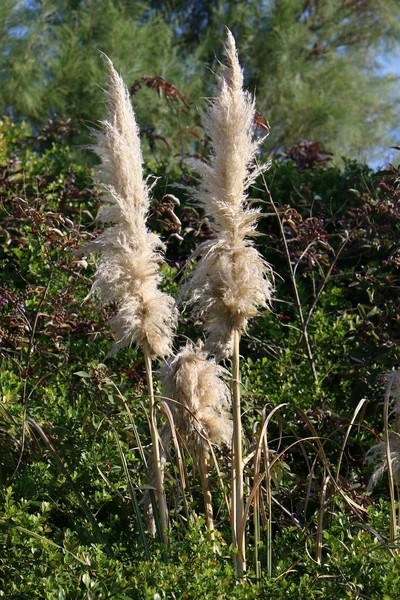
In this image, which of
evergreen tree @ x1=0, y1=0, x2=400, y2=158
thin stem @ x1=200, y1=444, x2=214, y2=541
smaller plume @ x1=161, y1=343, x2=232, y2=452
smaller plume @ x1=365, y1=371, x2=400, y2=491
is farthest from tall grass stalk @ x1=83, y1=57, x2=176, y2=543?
evergreen tree @ x1=0, y1=0, x2=400, y2=158

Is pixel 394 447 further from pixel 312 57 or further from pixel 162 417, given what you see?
pixel 312 57

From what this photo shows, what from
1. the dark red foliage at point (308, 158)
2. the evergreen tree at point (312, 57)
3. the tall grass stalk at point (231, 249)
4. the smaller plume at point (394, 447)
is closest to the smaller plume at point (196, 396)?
the tall grass stalk at point (231, 249)

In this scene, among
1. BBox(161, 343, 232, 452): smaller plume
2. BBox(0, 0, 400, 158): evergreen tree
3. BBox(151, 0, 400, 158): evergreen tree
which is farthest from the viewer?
BBox(151, 0, 400, 158): evergreen tree

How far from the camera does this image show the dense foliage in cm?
277

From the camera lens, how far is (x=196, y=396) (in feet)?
10.3

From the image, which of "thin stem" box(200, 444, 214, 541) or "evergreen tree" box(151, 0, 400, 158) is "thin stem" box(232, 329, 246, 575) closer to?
"thin stem" box(200, 444, 214, 541)

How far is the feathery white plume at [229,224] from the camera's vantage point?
2.85 m

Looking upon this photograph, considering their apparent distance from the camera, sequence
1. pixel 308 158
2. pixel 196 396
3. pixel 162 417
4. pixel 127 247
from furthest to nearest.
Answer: pixel 308 158
pixel 162 417
pixel 196 396
pixel 127 247

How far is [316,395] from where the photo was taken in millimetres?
4547

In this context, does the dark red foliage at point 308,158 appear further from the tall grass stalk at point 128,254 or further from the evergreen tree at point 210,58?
the tall grass stalk at point 128,254

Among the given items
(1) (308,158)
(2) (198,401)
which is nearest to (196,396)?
(2) (198,401)

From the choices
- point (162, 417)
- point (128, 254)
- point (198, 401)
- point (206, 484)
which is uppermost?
point (128, 254)

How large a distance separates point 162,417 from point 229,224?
1.09 metres

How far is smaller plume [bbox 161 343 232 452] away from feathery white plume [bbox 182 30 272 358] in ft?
0.75
